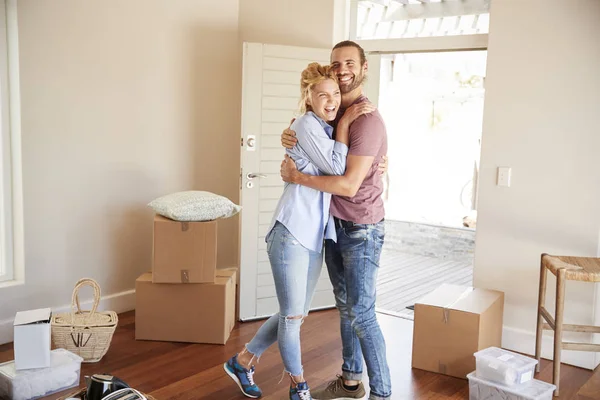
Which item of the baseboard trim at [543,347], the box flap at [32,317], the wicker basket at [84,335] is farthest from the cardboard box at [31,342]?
the baseboard trim at [543,347]

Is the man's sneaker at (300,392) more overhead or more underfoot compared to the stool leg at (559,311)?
more underfoot

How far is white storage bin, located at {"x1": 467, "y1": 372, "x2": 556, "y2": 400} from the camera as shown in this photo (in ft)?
9.05

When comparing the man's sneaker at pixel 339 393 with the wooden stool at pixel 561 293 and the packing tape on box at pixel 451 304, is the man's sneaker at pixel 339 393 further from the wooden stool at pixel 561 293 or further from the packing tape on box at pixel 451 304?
the wooden stool at pixel 561 293

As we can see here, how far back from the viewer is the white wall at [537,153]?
11.0 ft

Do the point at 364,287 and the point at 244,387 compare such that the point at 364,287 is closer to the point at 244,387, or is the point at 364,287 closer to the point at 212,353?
the point at 244,387

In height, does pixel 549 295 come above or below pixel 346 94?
below

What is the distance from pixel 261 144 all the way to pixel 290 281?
1799 mm

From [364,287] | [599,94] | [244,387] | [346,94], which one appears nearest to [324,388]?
[244,387]

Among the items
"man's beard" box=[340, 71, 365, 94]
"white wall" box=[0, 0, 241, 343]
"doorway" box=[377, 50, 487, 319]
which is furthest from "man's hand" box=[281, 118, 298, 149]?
"doorway" box=[377, 50, 487, 319]

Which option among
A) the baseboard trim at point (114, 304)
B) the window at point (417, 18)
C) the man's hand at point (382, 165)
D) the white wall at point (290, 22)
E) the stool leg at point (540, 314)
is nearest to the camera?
the man's hand at point (382, 165)

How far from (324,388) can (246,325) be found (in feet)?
3.79

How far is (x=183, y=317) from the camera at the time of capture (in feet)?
11.7

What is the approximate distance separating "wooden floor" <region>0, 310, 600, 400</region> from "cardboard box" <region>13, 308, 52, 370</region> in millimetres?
198

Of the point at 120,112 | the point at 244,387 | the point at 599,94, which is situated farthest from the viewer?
the point at 120,112
